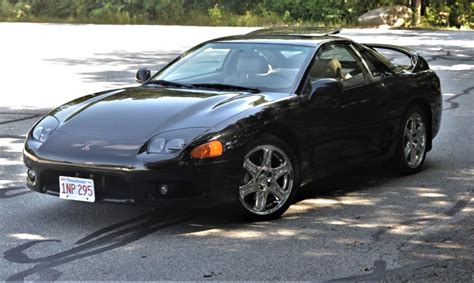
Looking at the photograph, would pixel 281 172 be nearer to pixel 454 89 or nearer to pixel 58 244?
pixel 58 244

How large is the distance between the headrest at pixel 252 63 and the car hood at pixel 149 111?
18.6 inches

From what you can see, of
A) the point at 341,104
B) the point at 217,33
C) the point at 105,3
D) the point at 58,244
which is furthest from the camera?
the point at 105,3

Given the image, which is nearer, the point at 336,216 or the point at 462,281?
the point at 462,281

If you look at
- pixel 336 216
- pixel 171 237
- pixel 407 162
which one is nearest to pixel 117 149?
pixel 171 237

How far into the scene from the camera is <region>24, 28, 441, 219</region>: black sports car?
641 centimetres

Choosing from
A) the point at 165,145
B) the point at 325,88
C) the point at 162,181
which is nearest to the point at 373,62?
the point at 325,88

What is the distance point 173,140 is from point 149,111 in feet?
1.70

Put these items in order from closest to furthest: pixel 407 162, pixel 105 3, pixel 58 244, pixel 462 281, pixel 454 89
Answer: pixel 462 281
pixel 58 244
pixel 407 162
pixel 454 89
pixel 105 3

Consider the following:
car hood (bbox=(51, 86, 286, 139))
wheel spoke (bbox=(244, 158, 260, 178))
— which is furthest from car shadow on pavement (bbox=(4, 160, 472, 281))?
car hood (bbox=(51, 86, 286, 139))

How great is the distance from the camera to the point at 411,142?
871 cm

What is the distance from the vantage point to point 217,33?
100 feet

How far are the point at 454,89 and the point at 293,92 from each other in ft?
27.5

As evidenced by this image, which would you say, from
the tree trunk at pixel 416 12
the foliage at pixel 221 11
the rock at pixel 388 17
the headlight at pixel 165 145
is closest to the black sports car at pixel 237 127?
the headlight at pixel 165 145

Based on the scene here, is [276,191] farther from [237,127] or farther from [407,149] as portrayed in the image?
[407,149]
